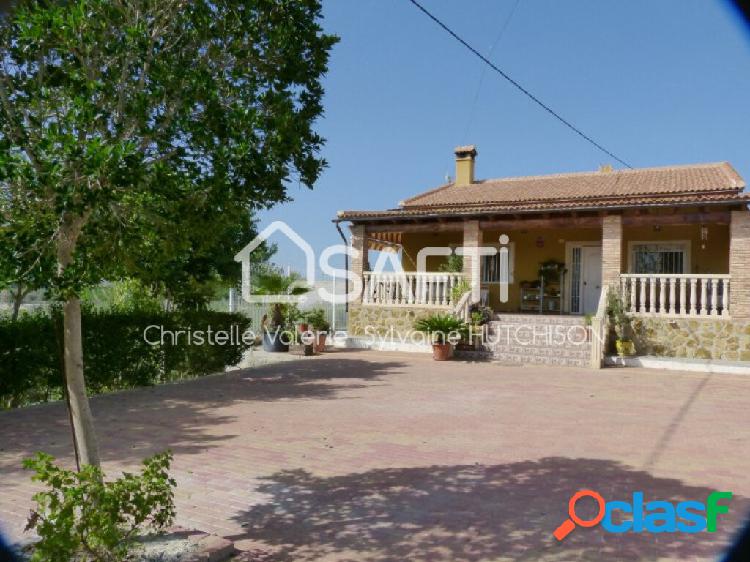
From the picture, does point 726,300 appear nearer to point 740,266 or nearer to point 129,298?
point 740,266

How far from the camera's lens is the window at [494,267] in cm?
1923

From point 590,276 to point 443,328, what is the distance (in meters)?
6.28

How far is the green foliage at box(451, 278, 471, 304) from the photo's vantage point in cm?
1623

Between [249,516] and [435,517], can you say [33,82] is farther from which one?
[435,517]

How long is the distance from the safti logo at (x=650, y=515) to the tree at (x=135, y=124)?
343 centimetres

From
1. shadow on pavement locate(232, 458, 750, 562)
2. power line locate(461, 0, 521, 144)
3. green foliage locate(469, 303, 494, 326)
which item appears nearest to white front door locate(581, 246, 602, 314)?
green foliage locate(469, 303, 494, 326)

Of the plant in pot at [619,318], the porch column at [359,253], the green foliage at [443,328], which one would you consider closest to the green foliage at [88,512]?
the green foliage at [443,328]

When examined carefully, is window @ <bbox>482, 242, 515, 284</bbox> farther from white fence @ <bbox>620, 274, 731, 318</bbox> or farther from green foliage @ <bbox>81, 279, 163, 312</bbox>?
green foliage @ <bbox>81, 279, 163, 312</bbox>

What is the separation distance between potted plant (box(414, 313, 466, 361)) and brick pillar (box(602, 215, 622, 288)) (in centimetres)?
400

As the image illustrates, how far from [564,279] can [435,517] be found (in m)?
15.4

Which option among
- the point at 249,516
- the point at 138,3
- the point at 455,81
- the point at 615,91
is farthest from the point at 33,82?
the point at 615,91

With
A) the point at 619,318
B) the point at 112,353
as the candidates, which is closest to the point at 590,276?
the point at 619,318

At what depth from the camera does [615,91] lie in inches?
428

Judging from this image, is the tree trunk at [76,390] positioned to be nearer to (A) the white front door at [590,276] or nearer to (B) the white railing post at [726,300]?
(B) the white railing post at [726,300]
